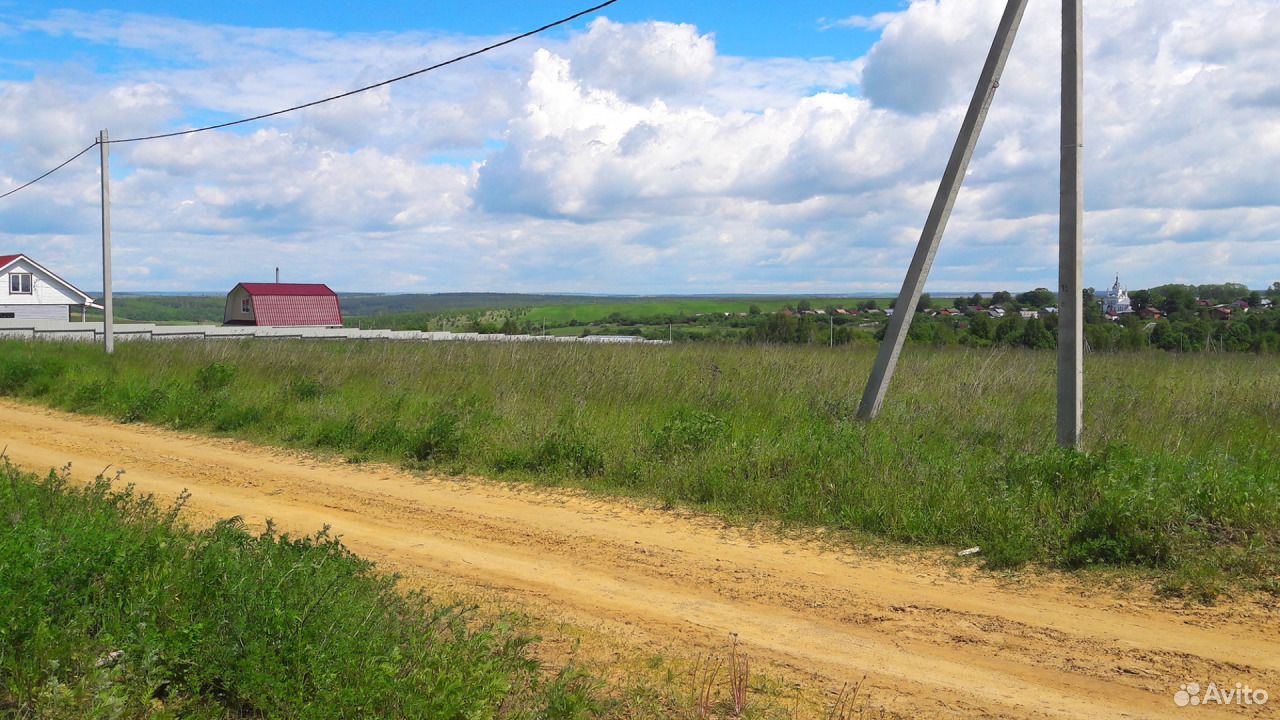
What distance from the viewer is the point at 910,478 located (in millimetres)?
8094

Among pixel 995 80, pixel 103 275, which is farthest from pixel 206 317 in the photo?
pixel 995 80

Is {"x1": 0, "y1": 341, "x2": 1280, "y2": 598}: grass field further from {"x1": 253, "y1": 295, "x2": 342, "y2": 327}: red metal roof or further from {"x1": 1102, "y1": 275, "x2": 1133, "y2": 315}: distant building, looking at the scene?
{"x1": 253, "y1": 295, "x2": 342, "y2": 327}: red metal roof

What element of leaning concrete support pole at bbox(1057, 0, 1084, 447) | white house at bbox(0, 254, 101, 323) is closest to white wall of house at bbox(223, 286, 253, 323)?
white house at bbox(0, 254, 101, 323)

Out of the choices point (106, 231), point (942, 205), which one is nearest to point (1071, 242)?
point (942, 205)

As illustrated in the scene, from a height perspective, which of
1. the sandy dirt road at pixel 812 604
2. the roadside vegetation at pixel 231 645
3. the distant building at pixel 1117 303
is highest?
the distant building at pixel 1117 303

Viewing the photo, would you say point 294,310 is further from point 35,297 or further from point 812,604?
point 812,604

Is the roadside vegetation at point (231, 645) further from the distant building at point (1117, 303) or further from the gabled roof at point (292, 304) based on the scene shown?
the gabled roof at point (292, 304)

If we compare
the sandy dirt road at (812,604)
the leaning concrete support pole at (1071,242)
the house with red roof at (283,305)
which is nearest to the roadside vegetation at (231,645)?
the sandy dirt road at (812,604)

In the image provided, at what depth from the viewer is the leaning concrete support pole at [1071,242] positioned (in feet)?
27.8

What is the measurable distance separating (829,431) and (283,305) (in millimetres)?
60465

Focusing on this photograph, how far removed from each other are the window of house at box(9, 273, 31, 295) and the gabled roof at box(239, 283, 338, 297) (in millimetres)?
12510

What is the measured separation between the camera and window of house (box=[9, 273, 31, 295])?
5769 cm

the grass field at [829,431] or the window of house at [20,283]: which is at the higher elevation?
the window of house at [20,283]

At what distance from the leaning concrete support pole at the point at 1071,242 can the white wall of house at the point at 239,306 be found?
2486 inches
